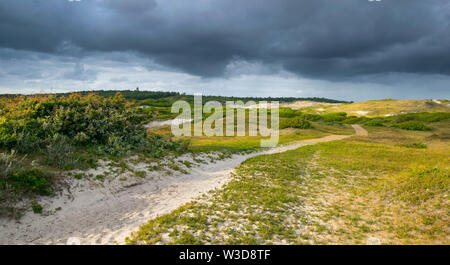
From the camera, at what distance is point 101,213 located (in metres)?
10.1

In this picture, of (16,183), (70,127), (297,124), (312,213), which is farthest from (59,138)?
(297,124)

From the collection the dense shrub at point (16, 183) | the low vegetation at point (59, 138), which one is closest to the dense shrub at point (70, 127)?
the low vegetation at point (59, 138)

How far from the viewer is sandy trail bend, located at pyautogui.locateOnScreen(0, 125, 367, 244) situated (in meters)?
8.02

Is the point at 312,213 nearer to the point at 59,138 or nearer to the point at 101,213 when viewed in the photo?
the point at 101,213

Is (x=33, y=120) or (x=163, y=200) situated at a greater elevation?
(x=33, y=120)

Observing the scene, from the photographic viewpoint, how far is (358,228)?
9.31 meters

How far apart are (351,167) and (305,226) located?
1547 cm

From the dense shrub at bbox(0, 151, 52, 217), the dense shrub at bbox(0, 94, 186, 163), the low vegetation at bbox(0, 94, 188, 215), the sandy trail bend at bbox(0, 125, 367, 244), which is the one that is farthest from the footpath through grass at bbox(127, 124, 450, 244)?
the dense shrub at bbox(0, 94, 186, 163)

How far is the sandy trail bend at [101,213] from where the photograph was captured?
26.3 feet

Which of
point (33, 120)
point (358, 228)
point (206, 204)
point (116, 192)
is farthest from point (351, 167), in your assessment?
point (33, 120)

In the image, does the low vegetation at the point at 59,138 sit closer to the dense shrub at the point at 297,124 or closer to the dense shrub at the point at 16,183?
the dense shrub at the point at 16,183

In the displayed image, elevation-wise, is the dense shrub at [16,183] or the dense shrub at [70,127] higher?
the dense shrub at [70,127]

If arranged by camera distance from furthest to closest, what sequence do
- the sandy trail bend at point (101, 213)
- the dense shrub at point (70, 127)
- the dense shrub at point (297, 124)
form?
the dense shrub at point (297, 124) < the dense shrub at point (70, 127) < the sandy trail bend at point (101, 213)
